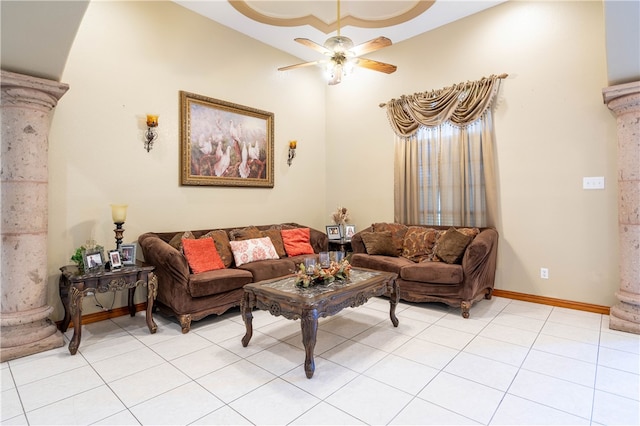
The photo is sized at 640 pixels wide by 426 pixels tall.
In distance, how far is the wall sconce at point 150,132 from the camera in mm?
3701

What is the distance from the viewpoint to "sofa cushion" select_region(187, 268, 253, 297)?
10.3 feet

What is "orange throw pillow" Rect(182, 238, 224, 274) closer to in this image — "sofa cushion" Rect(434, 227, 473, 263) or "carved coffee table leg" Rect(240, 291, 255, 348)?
"carved coffee table leg" Rect(240, 291, 255, 348)

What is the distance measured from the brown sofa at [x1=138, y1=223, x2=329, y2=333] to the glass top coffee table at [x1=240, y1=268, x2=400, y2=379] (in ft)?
2.13

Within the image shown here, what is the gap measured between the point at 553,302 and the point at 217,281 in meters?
3.63

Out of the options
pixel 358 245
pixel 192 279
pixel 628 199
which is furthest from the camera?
pixel 358 245

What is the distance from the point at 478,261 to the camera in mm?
3447

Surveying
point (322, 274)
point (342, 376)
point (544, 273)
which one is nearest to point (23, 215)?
point (322, 274)

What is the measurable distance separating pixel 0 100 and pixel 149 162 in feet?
4.44

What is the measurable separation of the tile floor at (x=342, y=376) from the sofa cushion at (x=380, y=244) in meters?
1.18

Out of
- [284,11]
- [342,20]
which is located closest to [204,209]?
[284,11]

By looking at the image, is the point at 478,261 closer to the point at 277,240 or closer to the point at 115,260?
the point at 277,240

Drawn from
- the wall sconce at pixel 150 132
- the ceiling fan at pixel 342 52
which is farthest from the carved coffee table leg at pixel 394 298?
the wall sconce at pixel 150 132

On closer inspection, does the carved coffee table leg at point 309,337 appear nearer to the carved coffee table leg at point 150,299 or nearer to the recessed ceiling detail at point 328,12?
the carved coffee table leg at point 150,299

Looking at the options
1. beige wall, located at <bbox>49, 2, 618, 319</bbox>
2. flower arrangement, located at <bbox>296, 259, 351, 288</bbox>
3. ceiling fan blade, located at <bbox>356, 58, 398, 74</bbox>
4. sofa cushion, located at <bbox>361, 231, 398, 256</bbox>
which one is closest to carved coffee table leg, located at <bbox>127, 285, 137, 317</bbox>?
beige wall, located at <bbox>49, 2, 618, 319</bbox>
